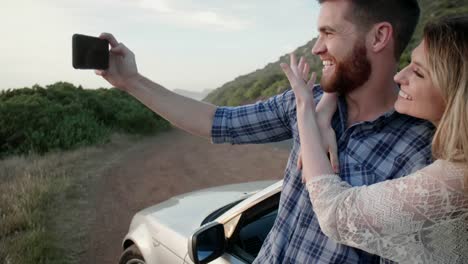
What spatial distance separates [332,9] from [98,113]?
14.0 metres

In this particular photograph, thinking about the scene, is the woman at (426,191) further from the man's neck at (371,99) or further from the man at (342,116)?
the man's neck at (371,99)

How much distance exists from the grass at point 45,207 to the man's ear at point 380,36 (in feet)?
12.6

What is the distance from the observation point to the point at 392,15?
1916 millimetres

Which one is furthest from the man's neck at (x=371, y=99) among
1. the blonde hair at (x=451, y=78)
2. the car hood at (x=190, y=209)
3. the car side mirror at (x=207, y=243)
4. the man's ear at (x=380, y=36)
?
the car hood at (x=190, y=209)

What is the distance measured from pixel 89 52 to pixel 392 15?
4.25ft

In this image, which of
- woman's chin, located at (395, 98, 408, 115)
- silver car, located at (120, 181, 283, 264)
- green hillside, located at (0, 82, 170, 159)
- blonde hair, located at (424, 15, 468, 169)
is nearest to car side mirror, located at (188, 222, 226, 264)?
silver car, located at (120, 181, 283, 264)

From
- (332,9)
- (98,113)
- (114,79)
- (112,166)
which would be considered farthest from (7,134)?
(332,9)

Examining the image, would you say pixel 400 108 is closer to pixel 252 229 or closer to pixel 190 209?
pixel 252 229

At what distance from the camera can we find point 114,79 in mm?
2184

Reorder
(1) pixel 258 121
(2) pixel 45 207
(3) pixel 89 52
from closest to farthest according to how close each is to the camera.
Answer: (3) pixel 89 52 < (1) pixel 258 121 < (2) pixel 45 207

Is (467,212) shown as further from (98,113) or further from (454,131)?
(98,113)

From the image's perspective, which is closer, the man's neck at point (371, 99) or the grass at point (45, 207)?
the man's neck at point (371, 99)

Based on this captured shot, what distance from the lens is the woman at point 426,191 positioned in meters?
1.31

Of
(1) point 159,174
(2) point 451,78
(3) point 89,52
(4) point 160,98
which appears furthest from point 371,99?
(1) point 159,174
